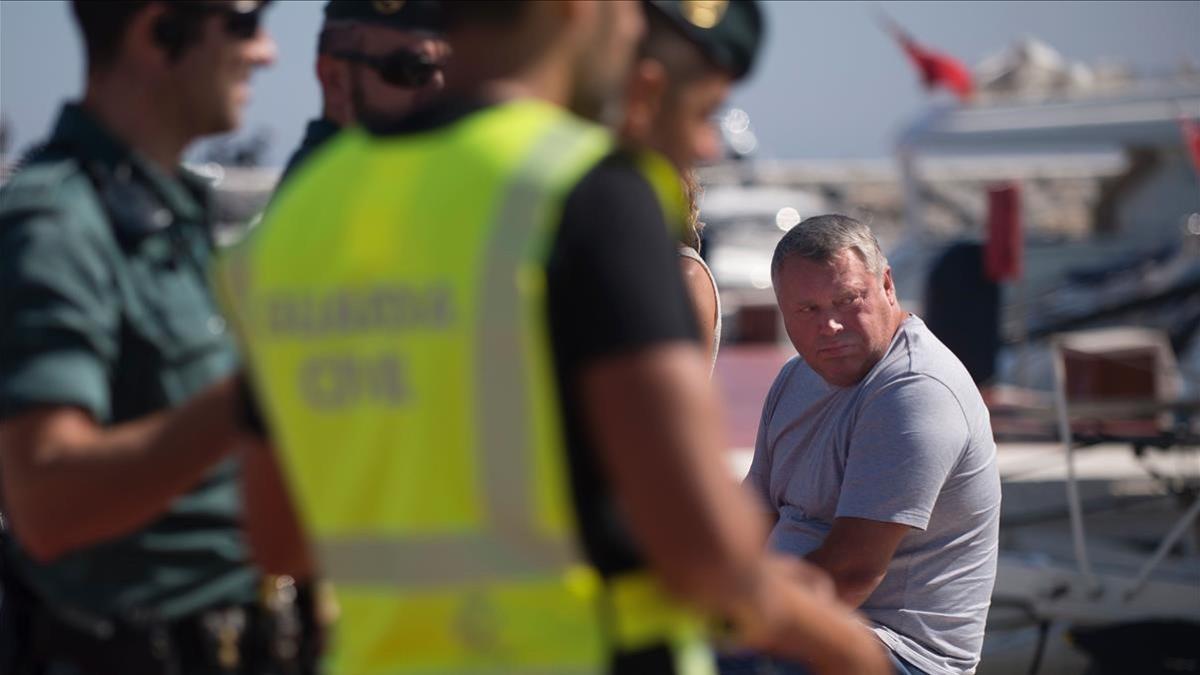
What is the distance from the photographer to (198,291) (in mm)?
2229

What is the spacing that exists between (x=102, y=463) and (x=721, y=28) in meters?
0.87

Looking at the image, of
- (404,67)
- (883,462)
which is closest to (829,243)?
(883,462)

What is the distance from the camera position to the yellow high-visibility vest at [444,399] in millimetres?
1528

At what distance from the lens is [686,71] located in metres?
1.81

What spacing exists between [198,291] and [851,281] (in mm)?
1806

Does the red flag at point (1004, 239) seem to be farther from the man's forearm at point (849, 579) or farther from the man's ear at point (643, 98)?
the man's ear at point (643, 98)

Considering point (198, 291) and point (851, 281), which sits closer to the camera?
point (198, 291)

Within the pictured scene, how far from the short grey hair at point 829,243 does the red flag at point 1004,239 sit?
504cm

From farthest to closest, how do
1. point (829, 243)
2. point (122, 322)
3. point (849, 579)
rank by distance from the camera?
point (829, 243)
point (849, 579)
point (122, 322)

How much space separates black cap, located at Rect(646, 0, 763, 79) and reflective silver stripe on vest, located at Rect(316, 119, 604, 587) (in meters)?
0.28

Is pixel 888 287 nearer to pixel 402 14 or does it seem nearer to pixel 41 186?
pixel 402 14

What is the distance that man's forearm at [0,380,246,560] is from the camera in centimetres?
186

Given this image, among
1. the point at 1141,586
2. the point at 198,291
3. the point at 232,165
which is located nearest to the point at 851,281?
the point at 198,291

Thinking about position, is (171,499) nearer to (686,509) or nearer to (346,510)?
(346,510)
